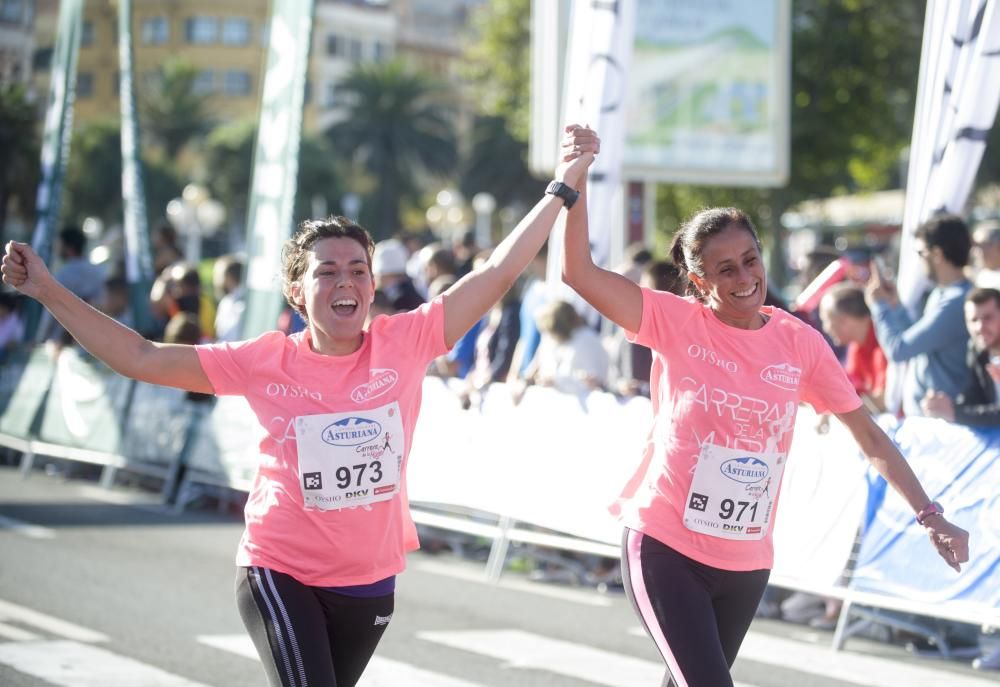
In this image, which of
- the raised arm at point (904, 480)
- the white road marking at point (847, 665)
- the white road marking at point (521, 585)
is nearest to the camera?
the raised arm at point (904, 480)

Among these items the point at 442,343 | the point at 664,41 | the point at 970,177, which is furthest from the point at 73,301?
the point at 664,41

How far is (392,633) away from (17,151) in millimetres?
32091

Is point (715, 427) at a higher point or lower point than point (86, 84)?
lower

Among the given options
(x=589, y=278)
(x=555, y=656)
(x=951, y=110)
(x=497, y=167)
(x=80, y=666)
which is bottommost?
(x=80, y=666)

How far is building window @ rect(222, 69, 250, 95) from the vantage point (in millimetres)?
100375

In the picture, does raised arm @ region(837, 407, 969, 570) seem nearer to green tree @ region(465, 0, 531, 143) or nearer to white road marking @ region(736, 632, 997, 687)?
white road marking @ region(736, 632, 997, 687)

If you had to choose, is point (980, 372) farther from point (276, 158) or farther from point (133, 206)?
point (133, 206)

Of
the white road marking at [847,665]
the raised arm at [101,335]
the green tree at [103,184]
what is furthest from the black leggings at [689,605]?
the green tree at [103,184]

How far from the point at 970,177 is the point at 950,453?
2105 millimetres

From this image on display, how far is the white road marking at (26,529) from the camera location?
11.1 meters

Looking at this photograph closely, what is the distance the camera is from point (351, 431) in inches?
172

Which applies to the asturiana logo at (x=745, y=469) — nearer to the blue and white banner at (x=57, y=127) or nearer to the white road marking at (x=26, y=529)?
the white road marking at (x=26, y=529)

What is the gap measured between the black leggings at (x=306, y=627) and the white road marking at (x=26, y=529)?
722 cm

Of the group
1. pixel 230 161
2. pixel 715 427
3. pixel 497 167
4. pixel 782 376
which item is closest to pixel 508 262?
pixel 715 427
